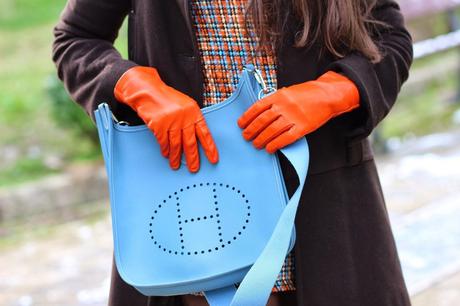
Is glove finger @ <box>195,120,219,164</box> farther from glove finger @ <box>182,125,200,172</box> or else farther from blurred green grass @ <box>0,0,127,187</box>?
blurred green grass @ <box>0,0,127,187</box>

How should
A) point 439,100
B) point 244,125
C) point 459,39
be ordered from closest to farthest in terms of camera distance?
point 244,125
point 459,39
point 439,100

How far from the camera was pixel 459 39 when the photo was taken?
6.16 metres

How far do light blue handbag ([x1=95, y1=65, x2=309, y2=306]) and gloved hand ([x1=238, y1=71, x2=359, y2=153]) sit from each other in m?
0.02

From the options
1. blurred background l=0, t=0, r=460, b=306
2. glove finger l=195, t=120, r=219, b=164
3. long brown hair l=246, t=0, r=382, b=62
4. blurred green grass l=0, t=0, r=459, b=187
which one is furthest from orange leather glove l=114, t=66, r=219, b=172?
blurred green grass l=0, t=0, r=459, b=187

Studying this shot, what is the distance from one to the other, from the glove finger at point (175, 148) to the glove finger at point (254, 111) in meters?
0.11

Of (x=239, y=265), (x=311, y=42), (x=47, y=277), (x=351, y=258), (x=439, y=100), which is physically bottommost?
(x=439, y=100)

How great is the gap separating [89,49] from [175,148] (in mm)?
353

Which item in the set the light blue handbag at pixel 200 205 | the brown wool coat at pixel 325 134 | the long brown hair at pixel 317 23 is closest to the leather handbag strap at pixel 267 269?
the light blue handbag at pixel 200 205

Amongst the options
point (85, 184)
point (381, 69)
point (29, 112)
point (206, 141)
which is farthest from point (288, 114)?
point (29, 112)

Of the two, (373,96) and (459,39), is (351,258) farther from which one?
(459,39)

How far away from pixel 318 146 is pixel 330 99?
0.15 metres

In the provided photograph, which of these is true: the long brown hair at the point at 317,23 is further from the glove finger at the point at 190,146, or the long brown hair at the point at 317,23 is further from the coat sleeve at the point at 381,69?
the glove finger at the point at 190,146

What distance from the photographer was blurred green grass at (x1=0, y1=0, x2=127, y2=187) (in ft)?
17.6

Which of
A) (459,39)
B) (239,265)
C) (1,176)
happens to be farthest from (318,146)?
(459,39)
